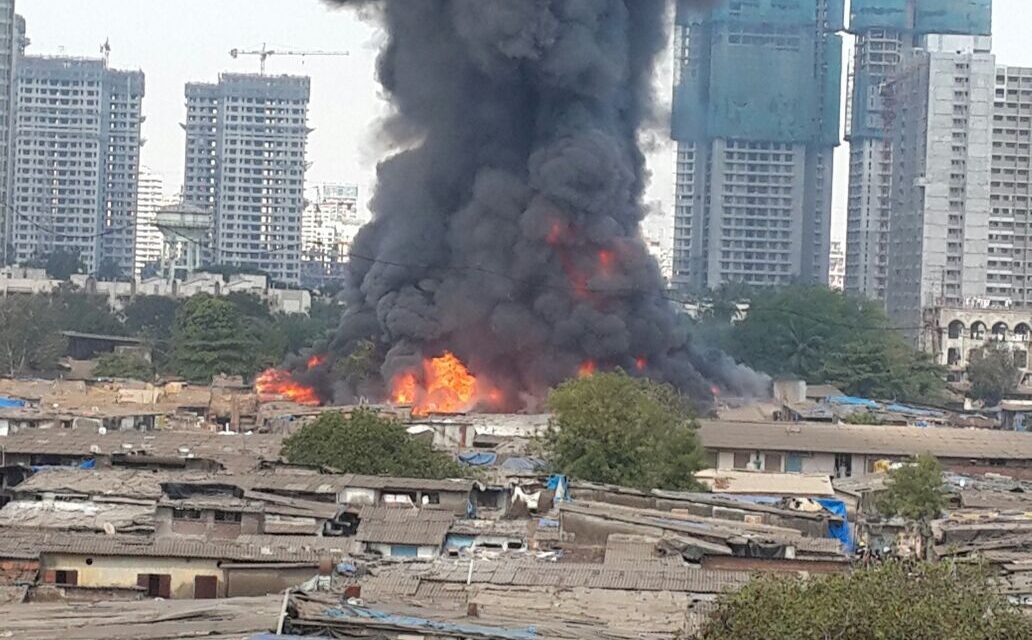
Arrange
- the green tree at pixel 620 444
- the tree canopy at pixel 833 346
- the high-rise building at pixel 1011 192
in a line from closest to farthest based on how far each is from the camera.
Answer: the green tree at pixel 620 444
the tree canopy at pixel 833 346
the high-rise building at pixel 1011 192

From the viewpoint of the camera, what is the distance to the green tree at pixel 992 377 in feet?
267

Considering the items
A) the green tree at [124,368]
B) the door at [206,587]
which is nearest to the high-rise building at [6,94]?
the green tree at [124,368]

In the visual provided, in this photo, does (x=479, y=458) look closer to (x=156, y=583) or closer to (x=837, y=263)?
(x=156, y=583)

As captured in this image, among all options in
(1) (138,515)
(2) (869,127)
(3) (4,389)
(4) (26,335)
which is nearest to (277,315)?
(4) (26,335)

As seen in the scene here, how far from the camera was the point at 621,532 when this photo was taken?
26562mm

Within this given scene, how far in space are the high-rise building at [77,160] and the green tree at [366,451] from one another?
104 metres

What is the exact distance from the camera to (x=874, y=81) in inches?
5103

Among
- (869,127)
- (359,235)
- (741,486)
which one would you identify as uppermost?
(869,127)

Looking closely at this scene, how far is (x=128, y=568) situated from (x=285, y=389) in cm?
3754

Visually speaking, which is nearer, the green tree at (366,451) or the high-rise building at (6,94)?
the green tree at (366,451)

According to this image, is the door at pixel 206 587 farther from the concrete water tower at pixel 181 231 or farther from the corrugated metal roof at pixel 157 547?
the concrete water tower at pixel 181 231

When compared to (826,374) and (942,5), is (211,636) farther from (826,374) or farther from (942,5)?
(942,5)

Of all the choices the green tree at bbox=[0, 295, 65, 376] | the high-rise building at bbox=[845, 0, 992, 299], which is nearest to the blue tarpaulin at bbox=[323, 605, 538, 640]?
the green tree at bbox=[0, 295, 65, 376]

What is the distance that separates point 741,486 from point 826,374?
42413 millimetres
